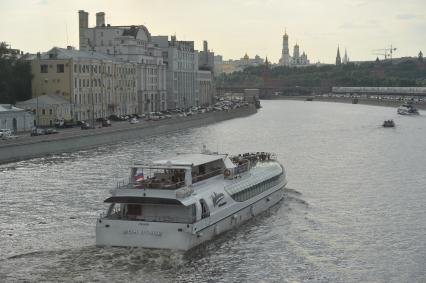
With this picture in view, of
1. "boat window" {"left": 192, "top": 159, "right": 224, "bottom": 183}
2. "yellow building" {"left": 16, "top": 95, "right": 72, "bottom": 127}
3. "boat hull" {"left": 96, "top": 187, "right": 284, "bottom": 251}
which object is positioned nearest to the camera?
"boat hull" {"left": 96, "top": 187, "right": 284, "bottom": 251}

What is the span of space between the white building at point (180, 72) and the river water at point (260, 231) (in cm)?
6520

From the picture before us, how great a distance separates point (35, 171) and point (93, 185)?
25.6 feet

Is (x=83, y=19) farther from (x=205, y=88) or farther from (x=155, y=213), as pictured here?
(x=155, y=213)

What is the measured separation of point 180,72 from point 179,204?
332ft

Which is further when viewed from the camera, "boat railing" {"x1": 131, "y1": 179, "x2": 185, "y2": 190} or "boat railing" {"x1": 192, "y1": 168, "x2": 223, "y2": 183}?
"boat railing" {"x1": 192, "y1": 168, "x2": 223, "y2": 183}

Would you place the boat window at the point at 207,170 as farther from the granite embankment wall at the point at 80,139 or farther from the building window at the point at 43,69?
the building window at the point at 43,69

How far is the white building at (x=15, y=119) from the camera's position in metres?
64.1

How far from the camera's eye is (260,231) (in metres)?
30.0

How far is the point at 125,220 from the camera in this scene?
25312 mm

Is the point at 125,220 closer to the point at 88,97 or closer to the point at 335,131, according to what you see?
the point at 88,97

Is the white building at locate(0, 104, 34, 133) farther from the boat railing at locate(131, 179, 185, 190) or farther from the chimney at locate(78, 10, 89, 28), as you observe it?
the chimney at locate(78, 10, 89, 28)

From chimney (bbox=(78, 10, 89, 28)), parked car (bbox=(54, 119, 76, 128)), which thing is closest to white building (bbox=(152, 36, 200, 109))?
chimney (bbox=(78, 10, 89, 28))

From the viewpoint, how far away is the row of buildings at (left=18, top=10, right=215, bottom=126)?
80.0 metres

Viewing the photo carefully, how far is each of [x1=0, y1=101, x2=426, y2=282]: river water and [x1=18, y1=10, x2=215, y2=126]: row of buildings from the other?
25.4m
